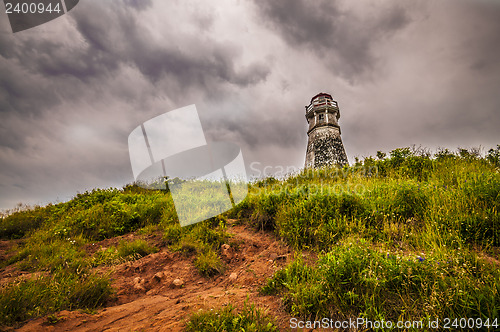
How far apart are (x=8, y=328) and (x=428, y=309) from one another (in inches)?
185

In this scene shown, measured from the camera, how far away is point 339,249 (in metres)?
3.18

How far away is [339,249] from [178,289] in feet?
10.1

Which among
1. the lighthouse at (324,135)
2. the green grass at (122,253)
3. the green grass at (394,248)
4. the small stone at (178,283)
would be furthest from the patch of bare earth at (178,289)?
the lighthouse at (324,135)

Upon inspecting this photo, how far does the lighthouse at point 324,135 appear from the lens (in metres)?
28.4

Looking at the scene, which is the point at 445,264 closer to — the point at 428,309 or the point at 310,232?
the point at 428,309

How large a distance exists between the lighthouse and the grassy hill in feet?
68.5

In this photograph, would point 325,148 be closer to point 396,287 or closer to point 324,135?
point 324,135

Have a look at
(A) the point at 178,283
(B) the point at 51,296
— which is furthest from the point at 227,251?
(B) the point at 51,296

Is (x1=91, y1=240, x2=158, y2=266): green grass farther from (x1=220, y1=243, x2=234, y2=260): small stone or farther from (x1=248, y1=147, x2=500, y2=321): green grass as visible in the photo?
(x1=248, y1=147, x2=500, y2=321): green grass

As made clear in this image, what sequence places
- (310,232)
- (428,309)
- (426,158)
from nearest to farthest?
1. (428,309)
2. (310,232)
3. (426,158)

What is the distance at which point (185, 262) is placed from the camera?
4.58m

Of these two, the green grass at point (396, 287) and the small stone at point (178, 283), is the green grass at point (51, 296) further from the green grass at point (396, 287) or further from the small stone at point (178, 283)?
the green grass at point (396, 287)

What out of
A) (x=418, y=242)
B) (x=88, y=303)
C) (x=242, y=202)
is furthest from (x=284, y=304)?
(x=242, y=202)

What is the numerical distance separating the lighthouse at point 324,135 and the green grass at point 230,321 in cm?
2640
